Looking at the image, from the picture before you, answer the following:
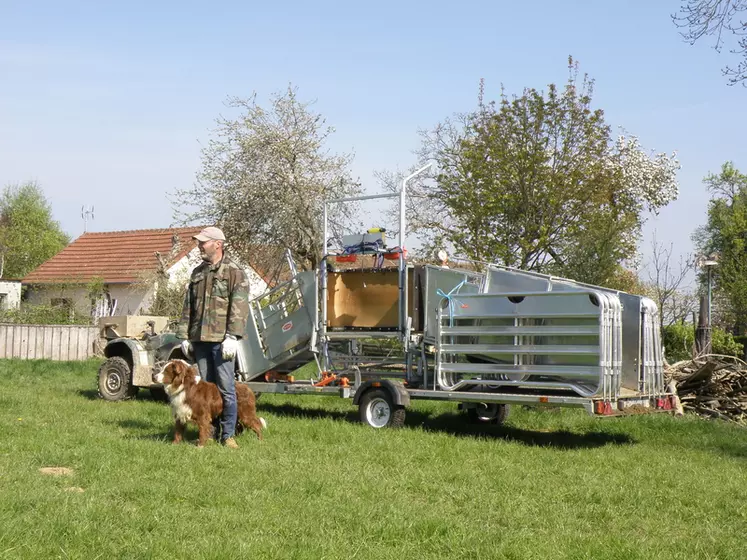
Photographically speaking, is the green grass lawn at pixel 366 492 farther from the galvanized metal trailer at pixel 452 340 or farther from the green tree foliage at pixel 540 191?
the green tree foliage at pixel 540 191

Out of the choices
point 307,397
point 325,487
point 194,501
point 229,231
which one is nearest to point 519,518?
point 325,487

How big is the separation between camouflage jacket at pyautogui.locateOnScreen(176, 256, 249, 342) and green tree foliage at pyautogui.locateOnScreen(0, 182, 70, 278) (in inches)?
2155

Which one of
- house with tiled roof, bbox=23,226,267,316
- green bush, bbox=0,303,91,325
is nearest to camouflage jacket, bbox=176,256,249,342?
green bush, bbox=0,303,91,325

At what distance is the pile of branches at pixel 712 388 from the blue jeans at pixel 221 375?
7.08 meters

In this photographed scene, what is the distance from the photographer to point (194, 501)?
6.09 meters

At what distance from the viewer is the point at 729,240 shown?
54000 millimetres

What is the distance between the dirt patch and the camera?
7006 mm

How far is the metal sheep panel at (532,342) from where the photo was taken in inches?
374

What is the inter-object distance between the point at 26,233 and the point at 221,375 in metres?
60.3

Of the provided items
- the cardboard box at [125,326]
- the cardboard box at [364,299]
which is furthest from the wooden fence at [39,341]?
the cardboard box at [364,299]

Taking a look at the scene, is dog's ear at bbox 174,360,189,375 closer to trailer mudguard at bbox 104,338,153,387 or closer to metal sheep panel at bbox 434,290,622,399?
metal sheep panel at bbox 434,290,622,399

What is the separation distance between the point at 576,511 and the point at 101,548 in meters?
3.30

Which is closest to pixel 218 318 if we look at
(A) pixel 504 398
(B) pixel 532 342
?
(A) pixel 504 398

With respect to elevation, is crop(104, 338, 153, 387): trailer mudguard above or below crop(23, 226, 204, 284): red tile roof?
below
